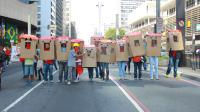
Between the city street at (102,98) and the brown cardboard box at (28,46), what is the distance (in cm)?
142

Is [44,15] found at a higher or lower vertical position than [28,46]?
higher

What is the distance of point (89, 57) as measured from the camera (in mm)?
17641

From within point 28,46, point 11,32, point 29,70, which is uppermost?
point 11,32

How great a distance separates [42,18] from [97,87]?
418ft

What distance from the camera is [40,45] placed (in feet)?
56.8

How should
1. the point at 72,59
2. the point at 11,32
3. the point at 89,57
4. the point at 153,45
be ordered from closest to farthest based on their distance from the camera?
the point at 72,59, the point at 89,57, the point at 153,45, the point at 11,32

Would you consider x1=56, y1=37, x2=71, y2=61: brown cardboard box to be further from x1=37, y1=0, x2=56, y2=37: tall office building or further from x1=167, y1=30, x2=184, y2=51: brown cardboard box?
x1=37, y1=0, x2=56, y2=37: tall office building

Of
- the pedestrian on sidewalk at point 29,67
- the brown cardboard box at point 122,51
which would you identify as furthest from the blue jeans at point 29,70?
the brown cardboard box at point 122,51

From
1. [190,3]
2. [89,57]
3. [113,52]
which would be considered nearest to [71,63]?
[89,57]

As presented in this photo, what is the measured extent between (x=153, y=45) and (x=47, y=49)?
14.6ft

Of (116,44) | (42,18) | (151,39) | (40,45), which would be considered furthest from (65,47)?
(42,18)

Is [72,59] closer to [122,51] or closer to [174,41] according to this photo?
[122,51]

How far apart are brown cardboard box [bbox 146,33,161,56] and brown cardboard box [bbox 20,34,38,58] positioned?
467 cm

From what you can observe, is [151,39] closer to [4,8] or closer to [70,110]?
[70,110]
